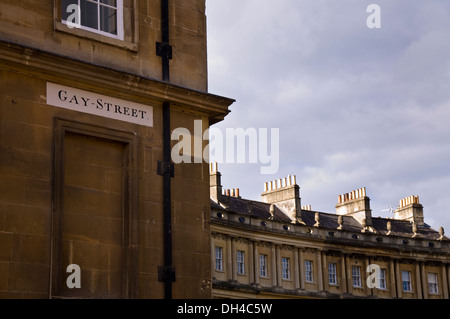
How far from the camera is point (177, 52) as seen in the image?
1448cm

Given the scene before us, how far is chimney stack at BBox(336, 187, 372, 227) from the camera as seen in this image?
7362cm

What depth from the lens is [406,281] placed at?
71.9m

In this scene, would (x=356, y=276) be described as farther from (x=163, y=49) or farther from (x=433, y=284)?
(x=163, y=49)

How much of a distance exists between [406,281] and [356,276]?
5.12 meters

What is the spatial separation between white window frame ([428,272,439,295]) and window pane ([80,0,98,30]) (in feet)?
206

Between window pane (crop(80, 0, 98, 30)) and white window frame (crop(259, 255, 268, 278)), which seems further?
white window frame (crop(259, 255, 268, 278))

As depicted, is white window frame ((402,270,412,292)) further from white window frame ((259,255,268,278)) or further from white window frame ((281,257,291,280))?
white window frame ((259,255,268,278))

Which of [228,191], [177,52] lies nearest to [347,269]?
[228,191]

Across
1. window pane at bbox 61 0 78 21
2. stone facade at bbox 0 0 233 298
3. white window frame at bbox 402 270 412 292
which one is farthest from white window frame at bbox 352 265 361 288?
window pane at bbox 61 0 78 21

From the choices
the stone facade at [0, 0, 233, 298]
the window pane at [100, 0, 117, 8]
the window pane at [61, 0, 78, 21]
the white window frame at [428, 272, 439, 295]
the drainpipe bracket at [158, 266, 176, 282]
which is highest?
the white window frame at [428, 272, 439, 295]

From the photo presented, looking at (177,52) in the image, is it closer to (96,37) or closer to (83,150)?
(96,37)

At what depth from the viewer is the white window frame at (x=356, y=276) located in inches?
2717
